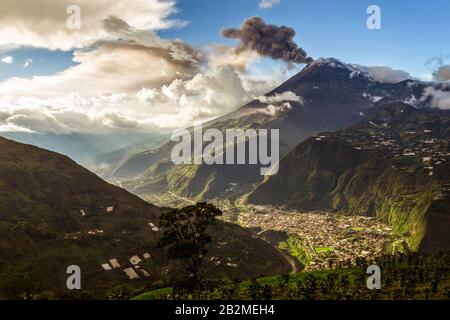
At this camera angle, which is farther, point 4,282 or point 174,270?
point 174,270
